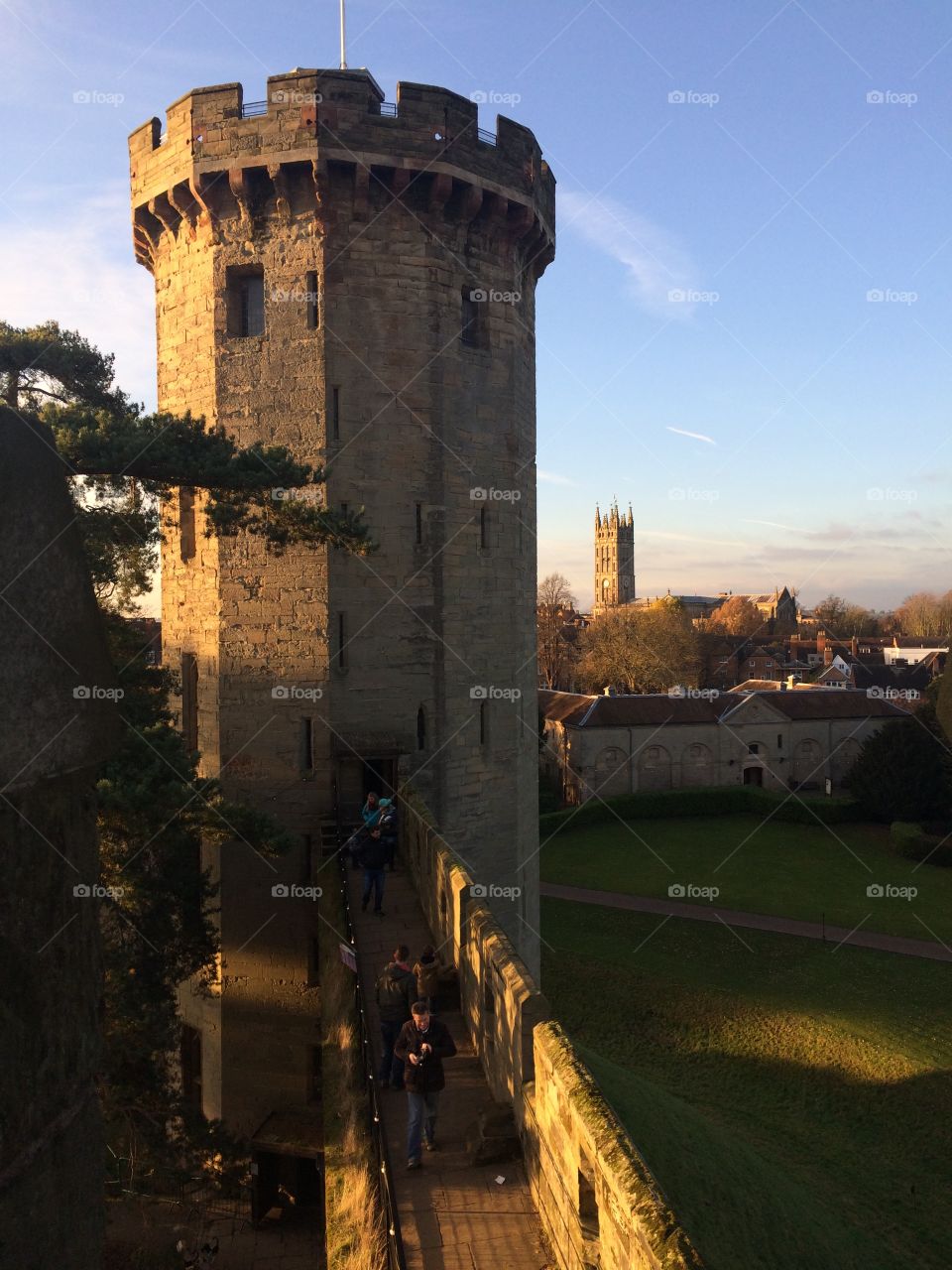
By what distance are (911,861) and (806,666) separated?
152 feet

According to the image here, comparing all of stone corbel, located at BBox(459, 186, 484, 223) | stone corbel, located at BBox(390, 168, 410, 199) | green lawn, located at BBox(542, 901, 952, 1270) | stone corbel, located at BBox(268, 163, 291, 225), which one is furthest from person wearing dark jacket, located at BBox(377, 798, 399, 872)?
stone corbel, located at BBox(459, 186, 484, 223)

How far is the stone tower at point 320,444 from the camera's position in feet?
52.8

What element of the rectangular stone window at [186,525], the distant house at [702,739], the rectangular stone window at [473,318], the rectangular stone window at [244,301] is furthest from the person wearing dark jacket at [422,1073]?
the distant house at [702,739]

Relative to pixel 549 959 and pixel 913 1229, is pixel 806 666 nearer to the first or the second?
pixel 549 959

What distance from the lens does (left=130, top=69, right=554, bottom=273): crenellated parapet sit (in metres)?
15.7

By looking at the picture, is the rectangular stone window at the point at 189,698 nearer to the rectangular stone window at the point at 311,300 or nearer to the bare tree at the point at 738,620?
the rectangular stone window at the point at 311,300

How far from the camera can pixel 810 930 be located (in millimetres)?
31469

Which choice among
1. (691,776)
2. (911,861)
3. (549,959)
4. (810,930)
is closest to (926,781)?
(911,861)

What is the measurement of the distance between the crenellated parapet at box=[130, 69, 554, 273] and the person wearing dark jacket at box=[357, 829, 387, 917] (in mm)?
10837

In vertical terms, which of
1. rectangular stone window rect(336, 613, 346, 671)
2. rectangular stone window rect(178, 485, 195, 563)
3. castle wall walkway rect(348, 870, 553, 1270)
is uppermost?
rectangular stone window rect(178, 485, 195, 563)

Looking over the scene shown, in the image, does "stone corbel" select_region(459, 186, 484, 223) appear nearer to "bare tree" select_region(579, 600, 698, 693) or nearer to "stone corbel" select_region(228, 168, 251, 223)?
"stone corbel" select_region(228, 168, 251, 223)

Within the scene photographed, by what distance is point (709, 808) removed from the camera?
50562 millimetres

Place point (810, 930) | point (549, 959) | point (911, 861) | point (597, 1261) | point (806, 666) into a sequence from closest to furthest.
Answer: point (597, 1261)
point (549, 959)
point (810, 930)
point (911, 861)
point (806, 666)

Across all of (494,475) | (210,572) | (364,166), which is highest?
(364,166)
